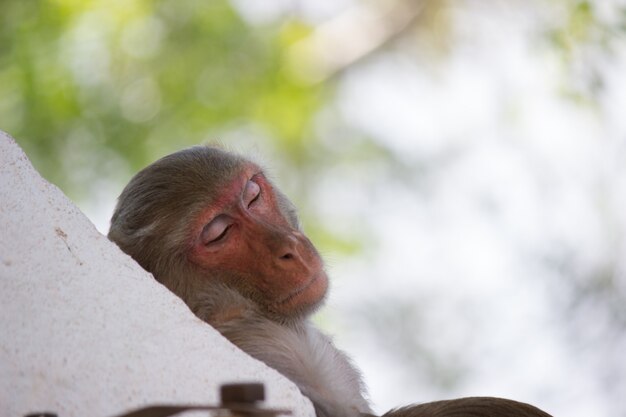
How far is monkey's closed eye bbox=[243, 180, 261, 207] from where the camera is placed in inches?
144

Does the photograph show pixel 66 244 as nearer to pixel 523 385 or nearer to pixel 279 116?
pixel 523 385

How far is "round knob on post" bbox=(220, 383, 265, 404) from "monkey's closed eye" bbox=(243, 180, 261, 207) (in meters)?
1.59

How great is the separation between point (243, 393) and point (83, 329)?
0.59m

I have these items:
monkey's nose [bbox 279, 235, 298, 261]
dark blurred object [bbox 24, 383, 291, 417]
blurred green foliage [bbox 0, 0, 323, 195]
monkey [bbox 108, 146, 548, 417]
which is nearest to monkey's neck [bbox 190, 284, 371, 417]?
monkey [bbox 108, 146, 548, 417]

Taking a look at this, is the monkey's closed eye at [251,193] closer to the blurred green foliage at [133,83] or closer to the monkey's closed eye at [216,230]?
the monkey's closed eye at [216,230]

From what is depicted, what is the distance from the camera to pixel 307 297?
3396mm

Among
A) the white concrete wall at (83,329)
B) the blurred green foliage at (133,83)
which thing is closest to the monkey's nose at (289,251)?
the white concrete wall at (83,329)

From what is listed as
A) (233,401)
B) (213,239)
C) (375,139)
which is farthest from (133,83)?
(233,401)

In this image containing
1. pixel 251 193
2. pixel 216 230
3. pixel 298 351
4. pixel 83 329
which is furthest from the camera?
pixel 251 193

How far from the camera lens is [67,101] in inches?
405

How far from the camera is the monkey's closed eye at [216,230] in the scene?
351cm

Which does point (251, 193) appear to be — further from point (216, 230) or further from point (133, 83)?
point (133, 83)

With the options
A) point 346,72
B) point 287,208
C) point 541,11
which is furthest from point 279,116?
point 287,208

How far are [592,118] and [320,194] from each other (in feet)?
17.8
